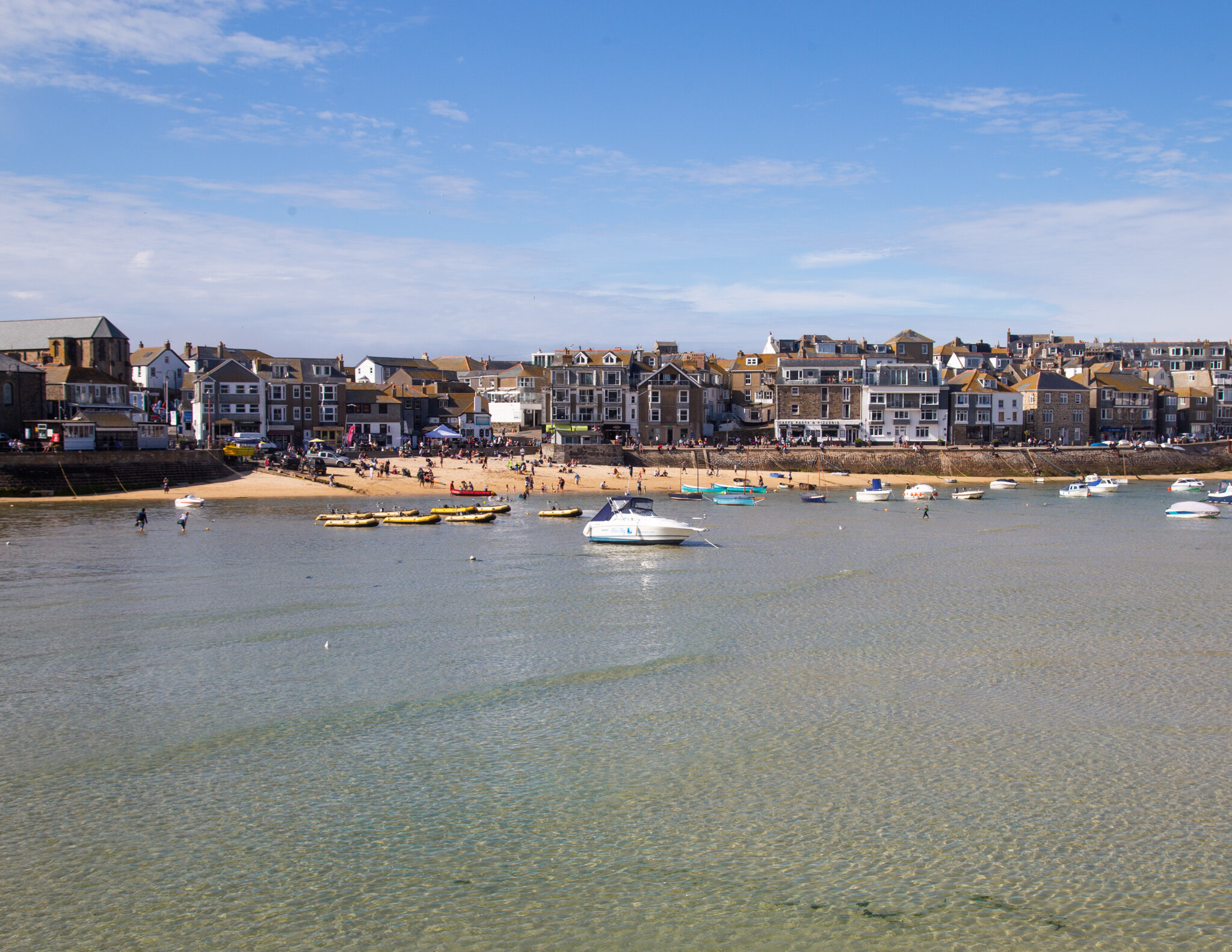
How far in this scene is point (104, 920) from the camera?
15219 mm

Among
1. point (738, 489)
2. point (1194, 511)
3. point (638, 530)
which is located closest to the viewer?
point (638, 530)

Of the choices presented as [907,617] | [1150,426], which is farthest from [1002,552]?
[1150,426]

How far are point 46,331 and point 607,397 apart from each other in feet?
209

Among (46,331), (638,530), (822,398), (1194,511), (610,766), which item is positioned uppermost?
(46,331)

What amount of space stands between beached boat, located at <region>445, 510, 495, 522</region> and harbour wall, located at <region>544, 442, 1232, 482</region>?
39917 millimetres

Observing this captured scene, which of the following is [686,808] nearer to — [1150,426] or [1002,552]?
[1002,552]

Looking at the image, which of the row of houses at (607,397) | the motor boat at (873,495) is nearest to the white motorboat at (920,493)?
the motor boat at (873,495)

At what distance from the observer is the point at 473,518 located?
6794 centimetres

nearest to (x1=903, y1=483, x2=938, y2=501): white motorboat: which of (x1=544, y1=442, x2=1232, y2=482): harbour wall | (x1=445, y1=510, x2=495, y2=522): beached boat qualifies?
(x1=544, y1=442, x2=1232, y2=482): harbour wall

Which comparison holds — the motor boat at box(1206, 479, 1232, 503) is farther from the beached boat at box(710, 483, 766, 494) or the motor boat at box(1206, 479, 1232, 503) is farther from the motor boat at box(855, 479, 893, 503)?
the beached boat at box(710, 483, 766, 494)

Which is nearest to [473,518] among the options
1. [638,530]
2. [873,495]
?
[638,530]

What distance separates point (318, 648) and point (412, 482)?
61.7 metres

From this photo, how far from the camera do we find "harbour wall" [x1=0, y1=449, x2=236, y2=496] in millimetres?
76875

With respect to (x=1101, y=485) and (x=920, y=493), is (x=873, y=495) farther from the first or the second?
(x=1101, y=485)
